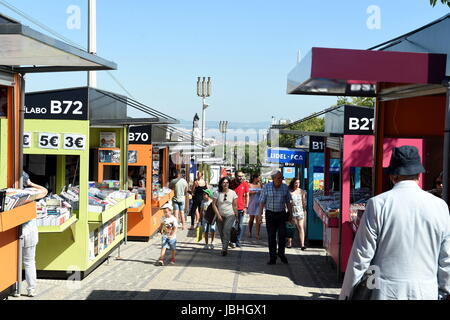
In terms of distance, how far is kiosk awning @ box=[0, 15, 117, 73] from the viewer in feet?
15.3

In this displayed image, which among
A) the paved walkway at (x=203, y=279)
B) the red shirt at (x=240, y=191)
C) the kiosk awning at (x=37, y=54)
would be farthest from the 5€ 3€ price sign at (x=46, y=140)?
the red shirt at (x=240, y=191)

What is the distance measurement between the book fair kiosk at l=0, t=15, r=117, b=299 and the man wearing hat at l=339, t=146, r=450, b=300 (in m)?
3.13

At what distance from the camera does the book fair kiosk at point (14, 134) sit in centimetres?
580

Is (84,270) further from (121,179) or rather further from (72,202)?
(121,179)

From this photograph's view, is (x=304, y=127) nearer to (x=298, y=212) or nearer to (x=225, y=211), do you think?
(x=298, y=212)

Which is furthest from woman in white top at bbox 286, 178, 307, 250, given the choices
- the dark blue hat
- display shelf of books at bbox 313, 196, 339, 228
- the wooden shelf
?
the dark blue hat

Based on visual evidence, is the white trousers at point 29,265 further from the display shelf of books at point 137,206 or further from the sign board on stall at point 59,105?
the display shelf of books at point 137,206

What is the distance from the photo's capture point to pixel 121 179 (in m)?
12.1

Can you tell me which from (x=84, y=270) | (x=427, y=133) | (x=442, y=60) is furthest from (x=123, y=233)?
(x=442, y=60)

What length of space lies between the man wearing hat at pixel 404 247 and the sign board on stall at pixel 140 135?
9.75 m

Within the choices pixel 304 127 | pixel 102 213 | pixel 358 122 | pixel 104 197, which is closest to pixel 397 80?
pixel 358 122

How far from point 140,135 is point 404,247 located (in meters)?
10.0

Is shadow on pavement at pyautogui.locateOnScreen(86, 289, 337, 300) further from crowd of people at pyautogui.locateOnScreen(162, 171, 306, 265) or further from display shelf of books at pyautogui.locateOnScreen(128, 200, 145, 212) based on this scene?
display shelf of books at pyautogui.locateOnScreen(128, 200, 145, 212)
